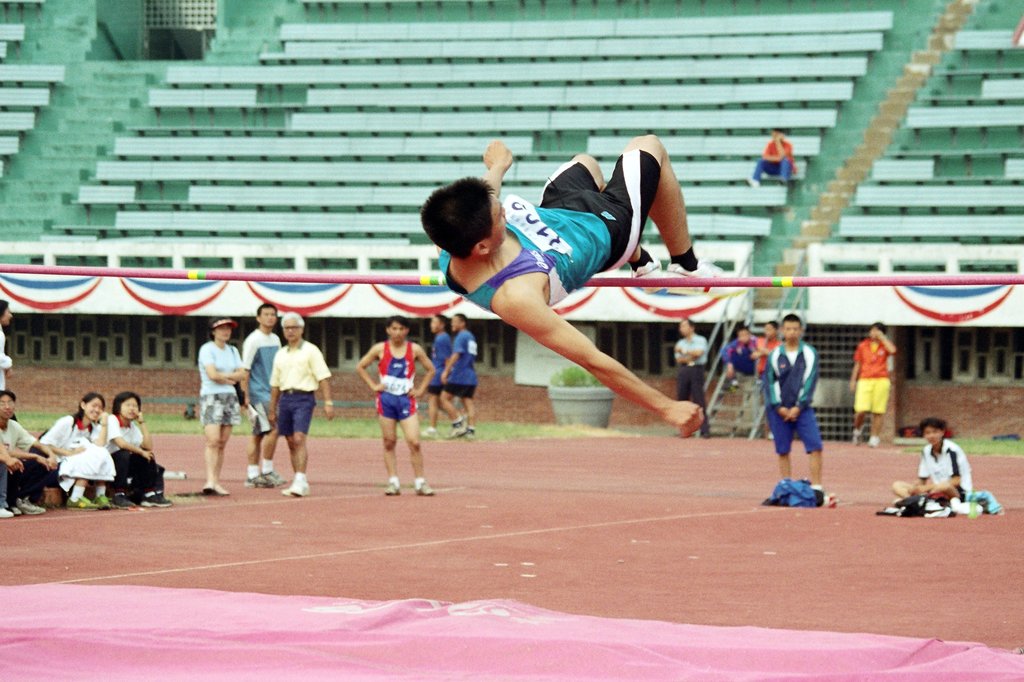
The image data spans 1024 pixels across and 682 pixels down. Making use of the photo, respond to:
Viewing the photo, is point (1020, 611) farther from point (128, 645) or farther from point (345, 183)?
point (345, 183)

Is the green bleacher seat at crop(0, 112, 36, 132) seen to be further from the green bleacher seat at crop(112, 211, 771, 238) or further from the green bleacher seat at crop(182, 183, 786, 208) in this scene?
the green bleacher seat at crop(182, 183, 786, 208)

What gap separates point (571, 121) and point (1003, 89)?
591 centimetres

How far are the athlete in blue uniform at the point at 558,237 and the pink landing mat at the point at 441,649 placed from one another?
4.58ft

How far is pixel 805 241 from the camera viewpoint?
20.1 metres

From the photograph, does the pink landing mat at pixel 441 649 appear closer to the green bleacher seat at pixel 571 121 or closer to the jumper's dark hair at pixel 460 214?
the jumper's dark hair at pixel 460 214

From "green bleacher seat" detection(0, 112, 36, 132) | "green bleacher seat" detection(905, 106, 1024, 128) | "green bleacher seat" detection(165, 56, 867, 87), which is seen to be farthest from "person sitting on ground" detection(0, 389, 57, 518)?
"green bleacher seat" detection(0, 112, 36, 132)

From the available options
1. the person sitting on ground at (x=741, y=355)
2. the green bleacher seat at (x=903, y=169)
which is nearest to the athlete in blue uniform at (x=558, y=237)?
the person sitting on ground at (x=741, y=355)

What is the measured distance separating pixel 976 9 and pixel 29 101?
47.8 ft

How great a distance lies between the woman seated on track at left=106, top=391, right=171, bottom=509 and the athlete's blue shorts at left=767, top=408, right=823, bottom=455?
5015 mm

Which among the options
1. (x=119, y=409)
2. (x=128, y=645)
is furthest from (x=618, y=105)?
(x=128, y=645)

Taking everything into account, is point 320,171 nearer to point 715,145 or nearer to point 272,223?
point 272,223

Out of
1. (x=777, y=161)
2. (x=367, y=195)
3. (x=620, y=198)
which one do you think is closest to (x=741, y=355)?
(x=777, y=161)

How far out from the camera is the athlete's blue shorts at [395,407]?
12891 mm

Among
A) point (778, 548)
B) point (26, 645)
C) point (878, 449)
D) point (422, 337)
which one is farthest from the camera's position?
point (422, 337)
